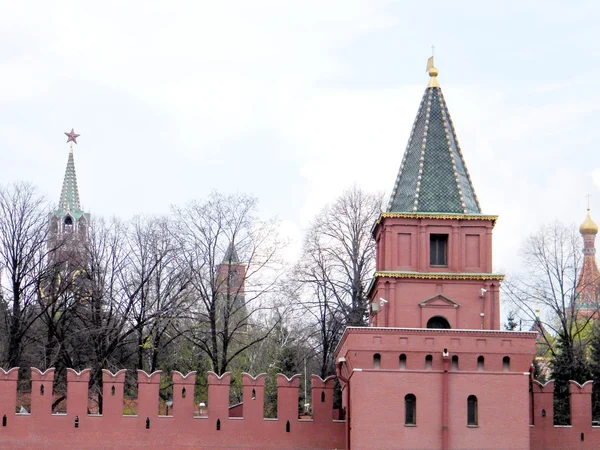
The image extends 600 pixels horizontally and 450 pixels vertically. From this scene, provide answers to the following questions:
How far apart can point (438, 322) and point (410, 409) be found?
2.88 meters

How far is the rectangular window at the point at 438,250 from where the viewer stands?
42.0m

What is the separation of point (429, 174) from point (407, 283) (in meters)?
3.71

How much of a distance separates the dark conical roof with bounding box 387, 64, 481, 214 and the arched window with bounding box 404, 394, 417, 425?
19.1 ft

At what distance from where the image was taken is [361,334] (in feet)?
133

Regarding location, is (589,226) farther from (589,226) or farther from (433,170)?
(433,170)

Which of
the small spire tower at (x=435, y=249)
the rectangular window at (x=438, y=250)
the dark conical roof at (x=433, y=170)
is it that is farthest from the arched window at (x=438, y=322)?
the dark conical roof at (x=433, y=170)

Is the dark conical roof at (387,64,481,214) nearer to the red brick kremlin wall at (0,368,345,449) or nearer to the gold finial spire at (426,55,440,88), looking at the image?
the gold finial spire at (426,55,440,88)

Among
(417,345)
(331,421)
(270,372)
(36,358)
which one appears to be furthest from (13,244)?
(417,345)

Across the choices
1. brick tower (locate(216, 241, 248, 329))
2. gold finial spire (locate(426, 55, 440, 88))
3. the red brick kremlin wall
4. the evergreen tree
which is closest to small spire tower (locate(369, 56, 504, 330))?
gold finial spire (locate(426, 55, 440, 88))

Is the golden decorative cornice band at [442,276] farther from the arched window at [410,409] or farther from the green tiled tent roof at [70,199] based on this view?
the green tiled tent roof at [70,199]

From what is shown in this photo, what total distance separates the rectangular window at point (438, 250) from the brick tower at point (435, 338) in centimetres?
3

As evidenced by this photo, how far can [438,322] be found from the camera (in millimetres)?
41500

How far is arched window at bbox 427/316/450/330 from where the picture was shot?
4141 centimetres

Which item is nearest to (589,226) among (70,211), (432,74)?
(70,211)
